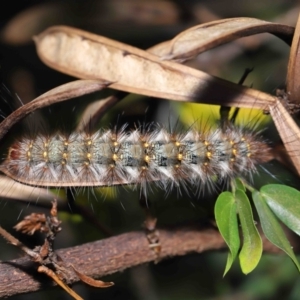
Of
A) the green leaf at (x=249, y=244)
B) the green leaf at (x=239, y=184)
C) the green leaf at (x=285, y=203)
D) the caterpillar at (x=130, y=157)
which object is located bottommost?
the green leaf at (x=249, y=244)

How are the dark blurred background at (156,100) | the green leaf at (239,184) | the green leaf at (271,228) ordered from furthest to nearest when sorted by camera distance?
the dark blurred background at (156,100)
the green leaf at (239,184)
the green leaf at (271,228)

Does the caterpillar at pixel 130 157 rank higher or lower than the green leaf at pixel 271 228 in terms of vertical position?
higher

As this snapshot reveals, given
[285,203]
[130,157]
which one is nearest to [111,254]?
[130,157]

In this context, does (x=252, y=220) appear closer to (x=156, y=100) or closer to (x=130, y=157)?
(x=130, y=157)

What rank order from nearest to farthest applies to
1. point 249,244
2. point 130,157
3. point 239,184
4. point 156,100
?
1. point 249,244
2. point 239,184
3. point 130,157
4. point 156,100

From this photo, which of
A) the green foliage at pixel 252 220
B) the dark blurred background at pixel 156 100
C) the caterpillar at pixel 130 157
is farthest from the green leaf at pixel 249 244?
the dark blurred background at pixel 156 100

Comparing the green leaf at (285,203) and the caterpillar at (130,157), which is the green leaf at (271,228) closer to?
the green leaf at (285,203)
